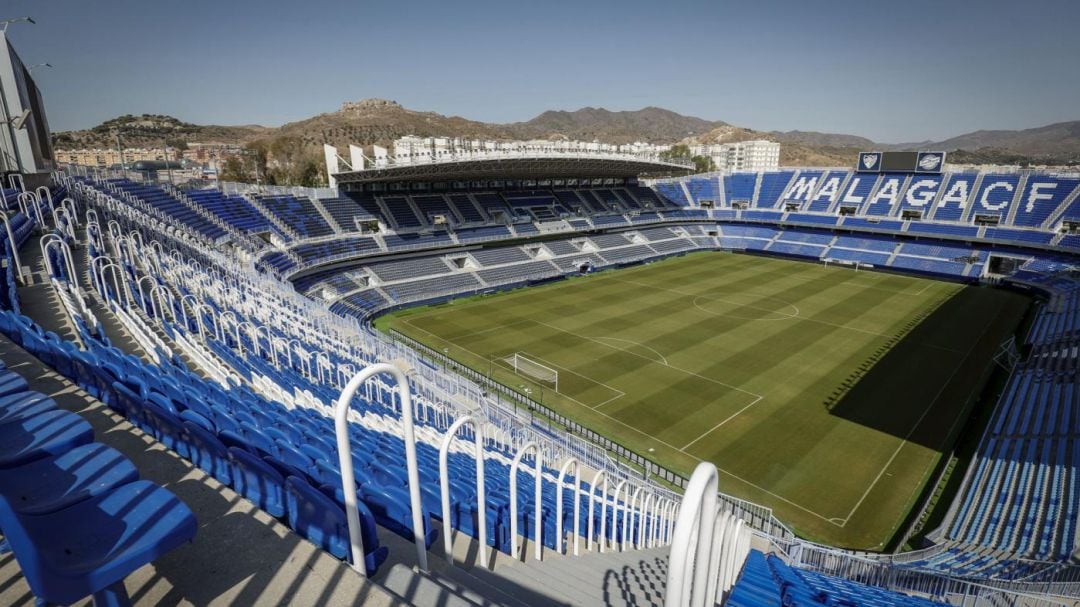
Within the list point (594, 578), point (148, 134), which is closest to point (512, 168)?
point (594, 578)

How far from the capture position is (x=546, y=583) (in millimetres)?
5891

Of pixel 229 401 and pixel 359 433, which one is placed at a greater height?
pixel 229 401

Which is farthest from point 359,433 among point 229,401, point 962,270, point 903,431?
point 962,270

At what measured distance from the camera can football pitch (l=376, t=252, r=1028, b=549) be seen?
691 inches

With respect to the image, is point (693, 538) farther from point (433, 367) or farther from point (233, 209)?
point (233, 209)

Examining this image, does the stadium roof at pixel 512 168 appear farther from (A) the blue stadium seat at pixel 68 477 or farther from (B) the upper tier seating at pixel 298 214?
(A) the blue stadium seat at pixel 68 477

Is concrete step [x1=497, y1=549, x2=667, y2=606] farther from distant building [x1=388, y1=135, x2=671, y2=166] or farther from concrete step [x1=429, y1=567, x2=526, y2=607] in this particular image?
distant building [x1=388, y1=135, x2=671, y2=166]

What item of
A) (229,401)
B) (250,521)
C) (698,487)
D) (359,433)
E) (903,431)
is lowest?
(903,431)

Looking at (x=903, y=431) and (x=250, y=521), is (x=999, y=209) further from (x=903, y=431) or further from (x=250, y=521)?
(x=250, y=521)

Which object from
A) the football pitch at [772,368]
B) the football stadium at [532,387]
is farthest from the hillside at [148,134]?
the football pitch at [772,368]

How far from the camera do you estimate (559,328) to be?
3197 cm

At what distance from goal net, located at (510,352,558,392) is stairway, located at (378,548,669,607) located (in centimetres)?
1584

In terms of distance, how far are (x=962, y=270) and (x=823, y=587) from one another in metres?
47.5

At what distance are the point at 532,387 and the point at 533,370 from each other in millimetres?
1765
